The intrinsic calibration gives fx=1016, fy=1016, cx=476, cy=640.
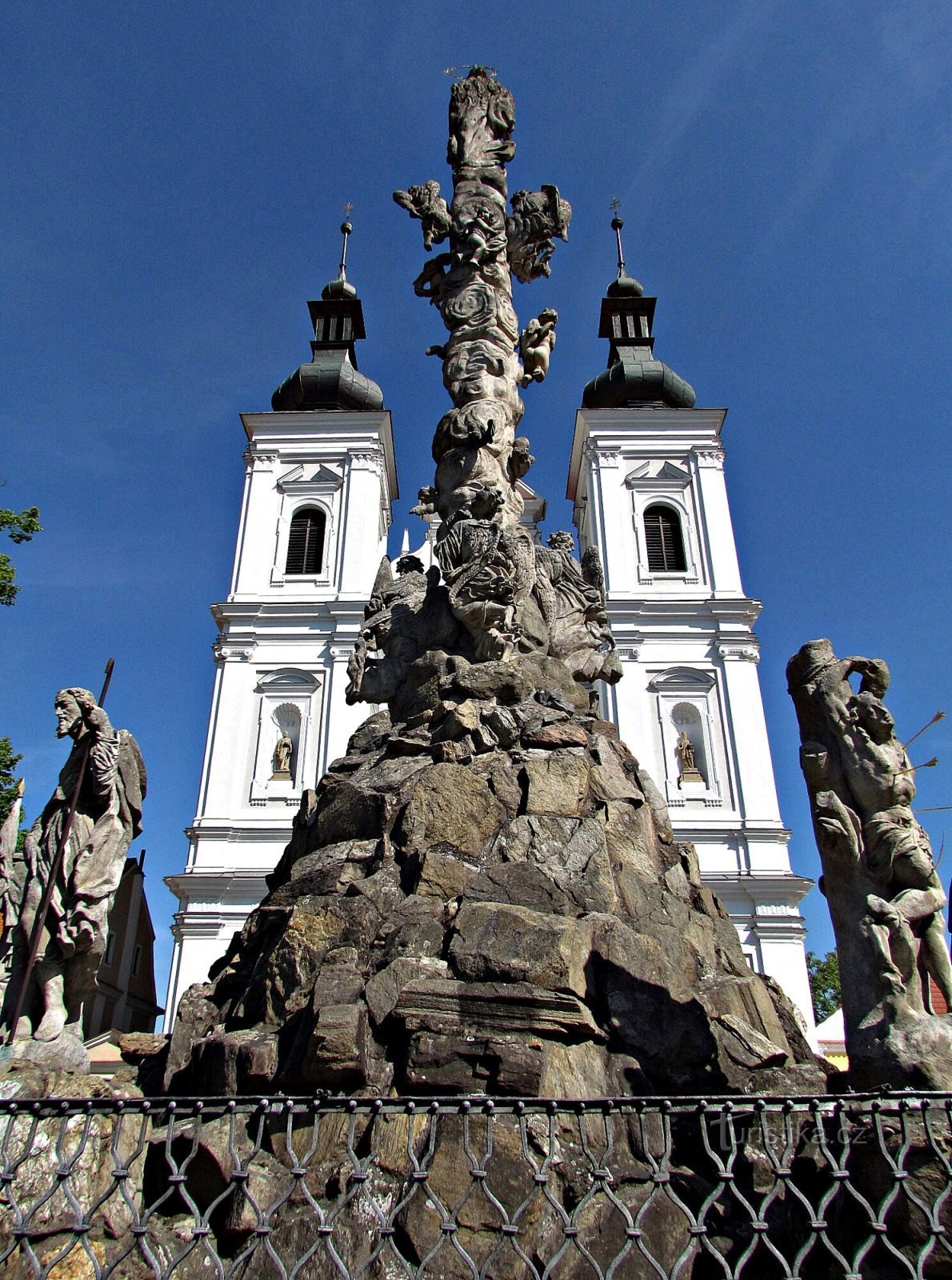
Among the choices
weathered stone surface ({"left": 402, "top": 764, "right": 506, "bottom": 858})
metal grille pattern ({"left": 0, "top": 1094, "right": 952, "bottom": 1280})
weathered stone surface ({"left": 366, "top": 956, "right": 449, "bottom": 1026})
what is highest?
weathered stone surface ({"left": 402, "top": 764, "right": 506, "bottom": 858})

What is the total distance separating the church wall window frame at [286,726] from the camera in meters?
27.2

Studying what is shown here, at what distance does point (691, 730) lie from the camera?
28984 millimetres

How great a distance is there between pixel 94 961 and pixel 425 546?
26.0 meters

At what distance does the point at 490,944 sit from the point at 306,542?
90.7 ft

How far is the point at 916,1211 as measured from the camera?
3473mm

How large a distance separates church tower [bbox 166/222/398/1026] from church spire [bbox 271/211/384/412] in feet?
0.20

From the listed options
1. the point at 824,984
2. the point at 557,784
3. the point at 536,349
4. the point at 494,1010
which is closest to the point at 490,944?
the point at 494,1010

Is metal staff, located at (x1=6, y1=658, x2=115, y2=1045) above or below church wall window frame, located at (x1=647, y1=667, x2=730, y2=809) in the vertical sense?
below

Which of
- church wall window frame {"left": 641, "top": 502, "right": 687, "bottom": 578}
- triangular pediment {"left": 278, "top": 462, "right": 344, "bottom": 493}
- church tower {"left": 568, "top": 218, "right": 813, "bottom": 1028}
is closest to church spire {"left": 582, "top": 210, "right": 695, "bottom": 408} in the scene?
church tower {"left": 568, "top": 218, "right": 813, "bottom": 1028}

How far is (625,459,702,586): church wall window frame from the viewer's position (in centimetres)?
3081

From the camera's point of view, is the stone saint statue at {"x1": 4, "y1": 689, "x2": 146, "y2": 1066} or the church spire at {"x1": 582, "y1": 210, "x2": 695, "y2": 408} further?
the church spire at {"x1": 582, "y1": 210, "x2": 695, "y2": 408}

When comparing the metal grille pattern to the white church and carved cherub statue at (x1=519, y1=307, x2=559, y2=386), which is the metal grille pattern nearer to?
carved cherub statue at (x1=519, y1=307, x2=559, y2=386)

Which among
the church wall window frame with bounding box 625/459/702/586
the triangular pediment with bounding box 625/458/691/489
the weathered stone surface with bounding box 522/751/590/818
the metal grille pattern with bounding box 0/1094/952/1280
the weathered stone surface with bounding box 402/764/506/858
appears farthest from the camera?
the triangular pediment with bounding box 625/458/691/489

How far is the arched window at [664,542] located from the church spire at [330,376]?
33.7 ft
